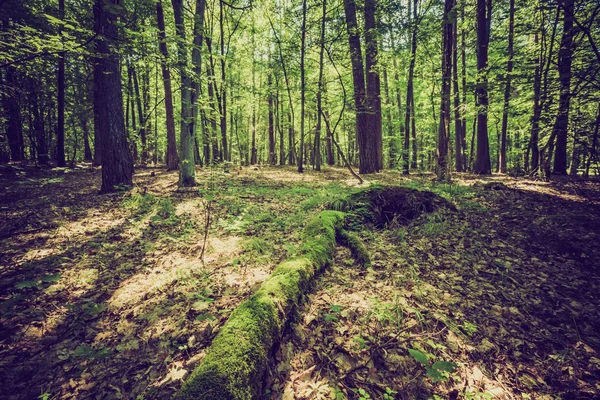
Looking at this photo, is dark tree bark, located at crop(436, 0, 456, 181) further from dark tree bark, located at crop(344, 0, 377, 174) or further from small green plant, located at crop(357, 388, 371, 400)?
small green plant, located at crop(357, 388, 371, 400)

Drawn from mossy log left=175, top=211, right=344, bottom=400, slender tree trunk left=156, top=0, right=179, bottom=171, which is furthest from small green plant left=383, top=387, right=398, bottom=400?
slender tree trunk left=156, top=0, right=179, bottom=171

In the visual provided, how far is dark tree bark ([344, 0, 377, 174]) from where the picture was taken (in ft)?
38.9

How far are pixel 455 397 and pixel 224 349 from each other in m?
2.06

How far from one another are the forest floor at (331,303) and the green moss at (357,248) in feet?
0.59

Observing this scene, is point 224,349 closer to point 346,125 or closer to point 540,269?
point 540,269

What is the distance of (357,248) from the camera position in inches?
190

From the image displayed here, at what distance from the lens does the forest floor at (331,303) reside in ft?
8.07

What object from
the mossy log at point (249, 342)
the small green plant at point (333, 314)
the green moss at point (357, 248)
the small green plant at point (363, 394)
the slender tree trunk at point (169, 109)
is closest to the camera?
the mossy log at point (249, 342)

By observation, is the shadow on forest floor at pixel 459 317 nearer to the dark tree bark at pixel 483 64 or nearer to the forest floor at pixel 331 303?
the forest floor at pixel 331 303

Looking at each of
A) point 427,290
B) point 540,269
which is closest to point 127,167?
point 427,290

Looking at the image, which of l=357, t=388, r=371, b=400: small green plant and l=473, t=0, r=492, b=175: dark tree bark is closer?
l=357, t=388, r=371, b=400: small green plant

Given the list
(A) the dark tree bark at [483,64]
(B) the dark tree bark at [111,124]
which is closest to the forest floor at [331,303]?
(B) the dark tree bark at [111,124]

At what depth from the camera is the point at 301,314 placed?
10.3 feet

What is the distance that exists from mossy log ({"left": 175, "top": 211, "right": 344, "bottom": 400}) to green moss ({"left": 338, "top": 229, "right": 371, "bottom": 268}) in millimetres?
1204
